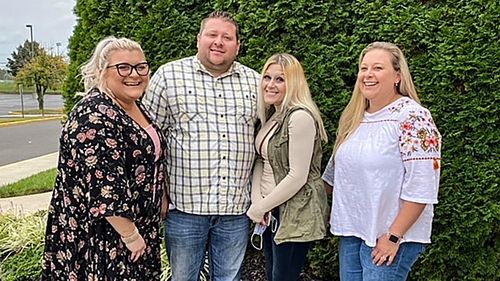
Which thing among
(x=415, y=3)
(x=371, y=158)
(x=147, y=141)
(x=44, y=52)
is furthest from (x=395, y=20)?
(x=44, y=52)

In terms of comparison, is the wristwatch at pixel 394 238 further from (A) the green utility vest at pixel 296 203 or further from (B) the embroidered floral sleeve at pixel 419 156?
(A) the green utility vest at pixel 296 203

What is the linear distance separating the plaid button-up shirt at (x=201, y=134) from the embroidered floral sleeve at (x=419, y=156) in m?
0.86

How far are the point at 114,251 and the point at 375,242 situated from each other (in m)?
1.16

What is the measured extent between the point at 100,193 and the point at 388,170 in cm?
122

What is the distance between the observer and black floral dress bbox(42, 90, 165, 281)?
2.20m

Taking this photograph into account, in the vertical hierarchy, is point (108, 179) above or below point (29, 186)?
above

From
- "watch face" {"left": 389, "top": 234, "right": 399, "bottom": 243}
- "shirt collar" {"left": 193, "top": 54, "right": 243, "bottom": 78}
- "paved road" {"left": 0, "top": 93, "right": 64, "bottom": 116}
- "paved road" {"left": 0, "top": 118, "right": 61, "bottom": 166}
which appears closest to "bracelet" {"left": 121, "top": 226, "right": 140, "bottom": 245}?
"shirt collar" {"left": 193, "top": 54, "right": 243, "bottom": 78}

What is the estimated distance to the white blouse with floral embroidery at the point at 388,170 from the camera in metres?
2.19

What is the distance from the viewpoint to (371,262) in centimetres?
234

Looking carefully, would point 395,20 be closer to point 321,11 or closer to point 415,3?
point 415,3

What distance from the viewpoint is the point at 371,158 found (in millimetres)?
2260

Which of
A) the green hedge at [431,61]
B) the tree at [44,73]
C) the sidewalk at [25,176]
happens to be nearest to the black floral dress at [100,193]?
the green hedge at [431,61]

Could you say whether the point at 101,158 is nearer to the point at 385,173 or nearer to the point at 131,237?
the point at 131,237

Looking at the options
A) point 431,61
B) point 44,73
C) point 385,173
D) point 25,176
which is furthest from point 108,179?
point 44,73
